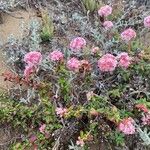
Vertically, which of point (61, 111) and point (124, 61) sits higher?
point (124, 61)

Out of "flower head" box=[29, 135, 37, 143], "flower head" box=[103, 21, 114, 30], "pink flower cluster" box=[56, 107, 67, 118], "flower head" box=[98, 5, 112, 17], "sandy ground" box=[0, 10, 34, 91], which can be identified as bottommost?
"flower head" box=[29, 135, 37, 143]

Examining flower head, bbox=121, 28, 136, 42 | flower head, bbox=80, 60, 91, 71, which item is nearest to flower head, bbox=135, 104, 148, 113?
flower head, bbox=80, 60, 91, 71

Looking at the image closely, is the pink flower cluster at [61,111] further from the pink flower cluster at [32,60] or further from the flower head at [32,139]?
the pink flower cluster at [32,60]

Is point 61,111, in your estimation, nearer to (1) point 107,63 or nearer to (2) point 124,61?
(1) point 107,63

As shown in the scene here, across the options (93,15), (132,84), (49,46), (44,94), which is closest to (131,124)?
(132,84)

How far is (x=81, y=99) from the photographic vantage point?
13.3ft

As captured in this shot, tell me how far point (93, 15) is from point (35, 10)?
671 millimetres

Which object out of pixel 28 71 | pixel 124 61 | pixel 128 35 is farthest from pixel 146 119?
pixel 28 71

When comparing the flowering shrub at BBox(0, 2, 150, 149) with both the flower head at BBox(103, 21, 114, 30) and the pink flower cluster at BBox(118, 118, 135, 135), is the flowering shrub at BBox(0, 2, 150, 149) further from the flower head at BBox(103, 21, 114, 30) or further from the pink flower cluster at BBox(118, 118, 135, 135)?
the flower head at BBox(103, 21, 114, 30)

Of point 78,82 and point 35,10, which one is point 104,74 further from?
point 35,10

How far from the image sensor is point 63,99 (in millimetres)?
4043

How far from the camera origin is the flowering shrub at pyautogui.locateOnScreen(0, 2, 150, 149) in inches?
150

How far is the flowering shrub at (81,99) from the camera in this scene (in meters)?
3.81

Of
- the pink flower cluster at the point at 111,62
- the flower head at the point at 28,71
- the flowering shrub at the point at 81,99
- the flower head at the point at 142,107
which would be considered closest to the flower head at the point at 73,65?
the flowering shrub at the point at 81,99
